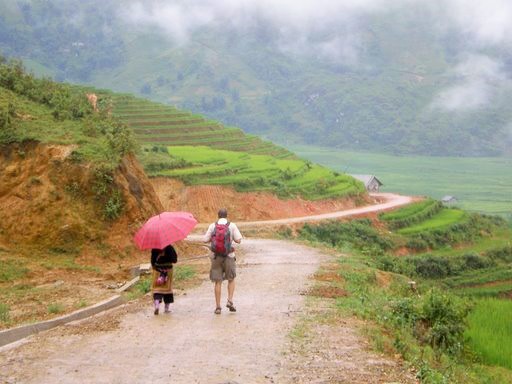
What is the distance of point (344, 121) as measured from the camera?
157250 mm

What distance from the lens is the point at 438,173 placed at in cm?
11325

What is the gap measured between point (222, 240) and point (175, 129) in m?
47.0

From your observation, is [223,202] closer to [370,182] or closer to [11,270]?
[11,270]

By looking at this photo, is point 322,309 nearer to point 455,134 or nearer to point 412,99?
point 455,134

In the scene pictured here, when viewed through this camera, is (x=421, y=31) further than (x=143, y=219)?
Yes

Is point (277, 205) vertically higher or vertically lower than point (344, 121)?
lower

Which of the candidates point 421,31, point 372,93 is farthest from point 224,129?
point 421,31

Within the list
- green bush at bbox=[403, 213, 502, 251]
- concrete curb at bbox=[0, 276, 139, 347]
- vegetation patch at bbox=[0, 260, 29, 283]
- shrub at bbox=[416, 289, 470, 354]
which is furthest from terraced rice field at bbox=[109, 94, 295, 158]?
shrub at bbox=[416, 289, 470, 354]

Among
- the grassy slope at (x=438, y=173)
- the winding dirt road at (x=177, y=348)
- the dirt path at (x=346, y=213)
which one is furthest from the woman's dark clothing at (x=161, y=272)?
the grassy slope at (x=438, y=173)

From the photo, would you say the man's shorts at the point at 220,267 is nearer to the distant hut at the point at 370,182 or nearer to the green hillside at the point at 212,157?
the green hillside at the point at 212,157

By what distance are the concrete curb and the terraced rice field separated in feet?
128

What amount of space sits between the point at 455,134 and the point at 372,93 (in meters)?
24.0

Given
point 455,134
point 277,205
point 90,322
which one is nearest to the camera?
point 90,322

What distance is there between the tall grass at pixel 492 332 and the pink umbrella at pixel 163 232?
611 cm
